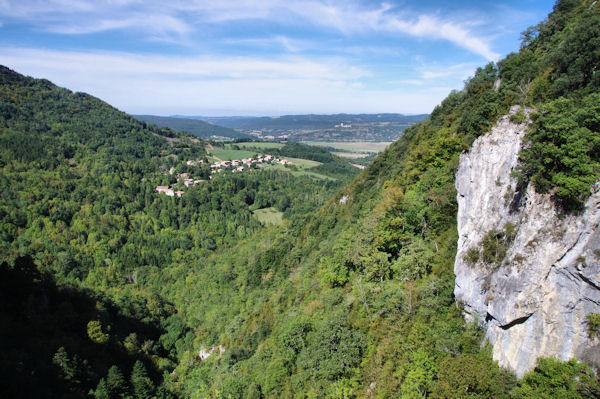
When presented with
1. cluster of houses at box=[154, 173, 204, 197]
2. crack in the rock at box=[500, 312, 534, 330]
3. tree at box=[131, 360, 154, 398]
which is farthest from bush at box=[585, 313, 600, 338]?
cluster of houses at box=[154, 173, 204, 197]

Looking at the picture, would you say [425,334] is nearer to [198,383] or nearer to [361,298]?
[361,298]

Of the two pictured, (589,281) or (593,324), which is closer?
(593,324)

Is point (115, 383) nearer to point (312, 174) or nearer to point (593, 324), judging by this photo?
point (593, 324)

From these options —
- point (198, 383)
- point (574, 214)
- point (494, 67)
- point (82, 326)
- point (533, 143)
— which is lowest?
point (198, 383)

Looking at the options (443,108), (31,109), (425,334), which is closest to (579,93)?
(425,334)

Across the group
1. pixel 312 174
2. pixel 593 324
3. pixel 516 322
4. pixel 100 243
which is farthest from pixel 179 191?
pixel 593 324

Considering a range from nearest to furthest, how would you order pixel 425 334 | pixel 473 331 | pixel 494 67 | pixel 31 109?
pixel 473 331 < pixel 425 334 < pixel 494 67 < pixel 31 109

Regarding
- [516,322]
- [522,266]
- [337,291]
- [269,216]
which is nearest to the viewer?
[522,266]
